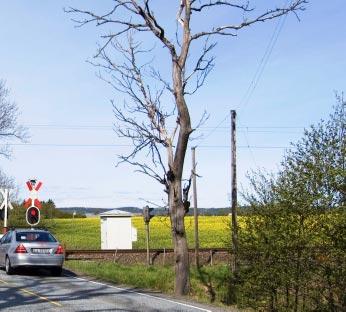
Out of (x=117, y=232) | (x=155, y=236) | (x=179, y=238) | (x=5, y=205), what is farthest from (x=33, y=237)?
(x=155, y=236)

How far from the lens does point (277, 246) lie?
13297 millimetres

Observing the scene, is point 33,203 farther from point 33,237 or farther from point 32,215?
point 33,237

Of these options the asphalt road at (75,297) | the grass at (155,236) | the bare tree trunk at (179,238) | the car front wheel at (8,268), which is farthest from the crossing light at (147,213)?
the bare tree trunk at (179,238)

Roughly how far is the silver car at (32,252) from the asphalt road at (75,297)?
818 millimetres

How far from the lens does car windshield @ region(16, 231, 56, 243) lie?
2048 centimetres

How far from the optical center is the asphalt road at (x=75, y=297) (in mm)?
12492

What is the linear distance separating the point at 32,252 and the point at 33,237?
2.98 feet

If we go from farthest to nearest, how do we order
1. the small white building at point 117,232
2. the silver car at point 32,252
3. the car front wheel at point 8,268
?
the small white building at point 117,232 → the car front wheel at point 8,268 → the silver car at point 32,252

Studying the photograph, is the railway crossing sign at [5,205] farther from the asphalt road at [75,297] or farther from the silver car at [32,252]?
the asphalt road at [75,297]

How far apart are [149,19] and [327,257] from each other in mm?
8412

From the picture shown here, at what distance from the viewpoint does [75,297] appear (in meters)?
14.2

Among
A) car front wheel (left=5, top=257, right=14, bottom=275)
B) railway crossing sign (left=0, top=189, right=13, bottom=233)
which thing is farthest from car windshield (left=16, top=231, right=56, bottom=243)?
railway crossing sign (left=0, top=189, right=13, bottom=233)

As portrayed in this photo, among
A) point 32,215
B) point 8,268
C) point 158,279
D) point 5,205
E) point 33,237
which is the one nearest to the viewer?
point 8,268

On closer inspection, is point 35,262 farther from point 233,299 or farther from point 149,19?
point 149,19
